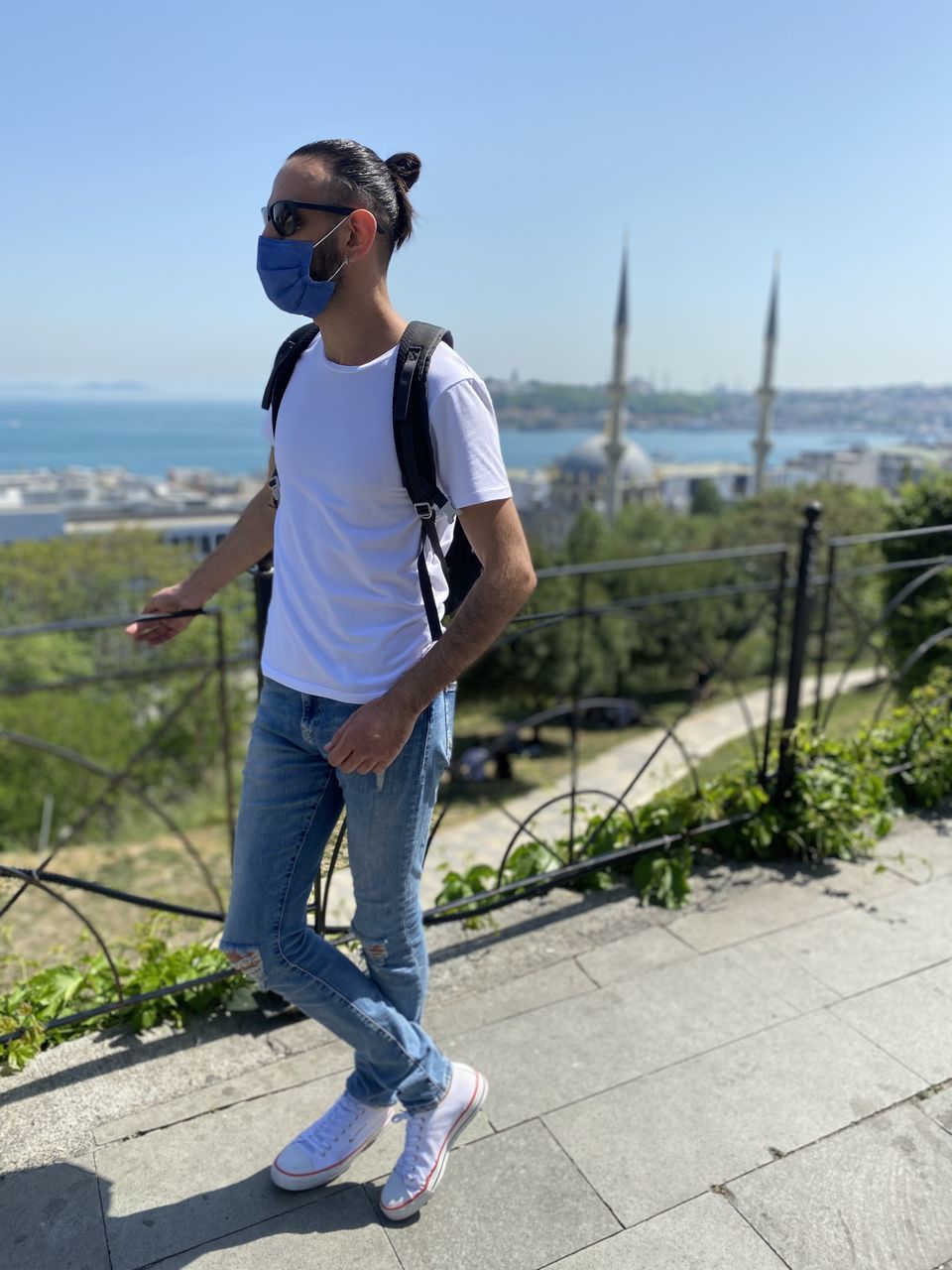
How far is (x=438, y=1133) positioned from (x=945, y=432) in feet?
554

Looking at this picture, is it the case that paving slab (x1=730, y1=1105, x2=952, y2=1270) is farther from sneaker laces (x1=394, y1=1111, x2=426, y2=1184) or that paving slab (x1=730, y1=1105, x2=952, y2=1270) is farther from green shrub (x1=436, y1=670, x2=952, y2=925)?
green shrub (x1=436, y1=670, x2=952, y2=925)

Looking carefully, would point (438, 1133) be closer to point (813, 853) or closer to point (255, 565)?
point (255, 565)

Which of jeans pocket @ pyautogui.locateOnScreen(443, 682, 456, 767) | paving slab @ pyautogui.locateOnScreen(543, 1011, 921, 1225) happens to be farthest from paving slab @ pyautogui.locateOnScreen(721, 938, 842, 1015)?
jeans pocket @ pyautogui.locateOnScreen(443, 682, 456, 767)

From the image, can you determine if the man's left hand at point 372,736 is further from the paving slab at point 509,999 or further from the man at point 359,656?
the paving slab at point 509,999

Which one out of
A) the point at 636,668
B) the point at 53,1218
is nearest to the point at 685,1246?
the point at 53,1218

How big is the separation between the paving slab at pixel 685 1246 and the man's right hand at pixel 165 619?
151 cm

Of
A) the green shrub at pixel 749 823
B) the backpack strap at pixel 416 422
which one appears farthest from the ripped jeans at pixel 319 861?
the green shrub at pixel 749 823

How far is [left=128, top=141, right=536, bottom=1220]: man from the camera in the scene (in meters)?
1.53

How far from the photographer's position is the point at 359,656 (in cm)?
163

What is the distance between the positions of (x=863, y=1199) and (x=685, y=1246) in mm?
377

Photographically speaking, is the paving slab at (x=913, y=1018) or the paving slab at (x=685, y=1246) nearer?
the paving slab at (x=685, y=1246)

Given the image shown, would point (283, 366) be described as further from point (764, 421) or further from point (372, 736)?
point (764, 421)

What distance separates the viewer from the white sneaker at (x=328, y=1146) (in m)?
1.83

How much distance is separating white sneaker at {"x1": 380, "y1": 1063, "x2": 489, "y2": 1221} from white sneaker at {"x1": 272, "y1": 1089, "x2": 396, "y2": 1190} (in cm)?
7
